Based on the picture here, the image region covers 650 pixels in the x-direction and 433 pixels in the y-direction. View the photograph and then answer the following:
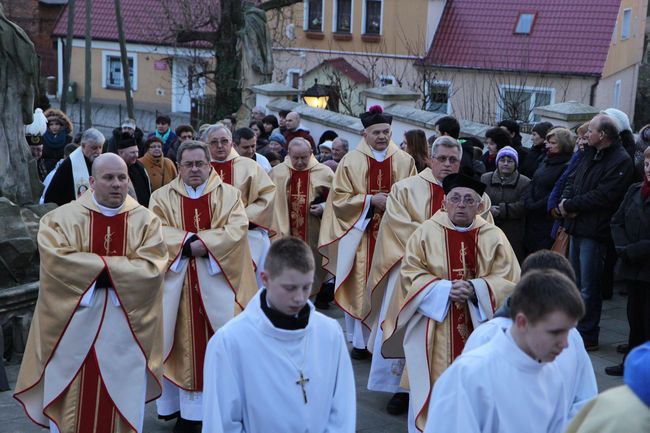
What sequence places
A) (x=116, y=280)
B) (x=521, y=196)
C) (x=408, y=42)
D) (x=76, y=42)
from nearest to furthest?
(x=116, y=280) < (x=521, y=196) < (x=408, y=42) < (x=76, y=42)

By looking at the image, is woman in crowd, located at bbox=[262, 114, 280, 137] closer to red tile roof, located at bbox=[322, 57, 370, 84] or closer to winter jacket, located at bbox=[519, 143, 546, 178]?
winter jacket, located at bbox=[519, 143, 546, 178]

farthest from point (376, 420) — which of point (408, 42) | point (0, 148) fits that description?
point (408, 42)

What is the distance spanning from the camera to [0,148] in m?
9.38

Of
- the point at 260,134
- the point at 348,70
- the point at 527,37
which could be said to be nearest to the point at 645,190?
the point at 260,134

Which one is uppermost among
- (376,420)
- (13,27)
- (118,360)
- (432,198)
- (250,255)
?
(13,27)

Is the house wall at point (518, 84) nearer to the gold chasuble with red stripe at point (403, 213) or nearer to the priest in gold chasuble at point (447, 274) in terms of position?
the gold chasuble with red stripe at point (403, 213)

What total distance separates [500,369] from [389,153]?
520 cm

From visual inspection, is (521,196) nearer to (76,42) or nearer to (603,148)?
(603,148)

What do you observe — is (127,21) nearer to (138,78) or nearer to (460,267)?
(138,78)

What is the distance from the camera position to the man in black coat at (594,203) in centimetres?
895

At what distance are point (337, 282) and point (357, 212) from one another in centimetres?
66

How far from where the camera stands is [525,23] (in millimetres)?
32062

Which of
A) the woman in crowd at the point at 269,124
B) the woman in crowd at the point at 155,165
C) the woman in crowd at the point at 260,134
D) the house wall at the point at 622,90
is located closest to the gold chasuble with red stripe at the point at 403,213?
the woman in crowd at the point at 155,165

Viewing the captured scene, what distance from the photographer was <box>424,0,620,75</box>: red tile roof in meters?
30.6
